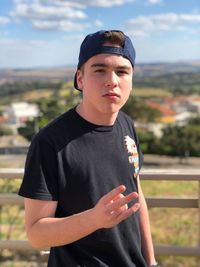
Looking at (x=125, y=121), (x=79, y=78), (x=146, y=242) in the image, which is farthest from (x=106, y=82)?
(x=146, y=242)

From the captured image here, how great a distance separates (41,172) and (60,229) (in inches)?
6.3

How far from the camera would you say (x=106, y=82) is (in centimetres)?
130

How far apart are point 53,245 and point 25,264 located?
Result: 156 cm

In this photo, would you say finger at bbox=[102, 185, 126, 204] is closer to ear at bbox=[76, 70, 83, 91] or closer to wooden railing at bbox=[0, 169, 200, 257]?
ear at bbox=[76, 70, 83, 91]

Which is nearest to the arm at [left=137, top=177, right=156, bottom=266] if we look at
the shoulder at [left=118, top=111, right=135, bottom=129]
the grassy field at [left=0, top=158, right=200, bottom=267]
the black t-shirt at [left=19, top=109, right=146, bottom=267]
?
the black t-shirt at [left=19, top=109, right=146, bottom=267]

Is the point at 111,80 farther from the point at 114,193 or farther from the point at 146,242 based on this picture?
the point at 146,242

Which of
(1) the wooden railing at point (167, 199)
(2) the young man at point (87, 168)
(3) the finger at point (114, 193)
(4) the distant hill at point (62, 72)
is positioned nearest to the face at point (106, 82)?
(2) the young man at point (87, 168)

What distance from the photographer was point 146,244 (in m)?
1.54

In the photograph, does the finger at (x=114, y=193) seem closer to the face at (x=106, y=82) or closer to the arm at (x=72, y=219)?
the arm at (x=72, y=219)

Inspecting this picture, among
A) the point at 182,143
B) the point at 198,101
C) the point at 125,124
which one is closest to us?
the point at 125,124

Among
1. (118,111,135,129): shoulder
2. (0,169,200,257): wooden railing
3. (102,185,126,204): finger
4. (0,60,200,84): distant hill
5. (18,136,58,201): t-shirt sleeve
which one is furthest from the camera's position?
(0,60,200,84): distant hill

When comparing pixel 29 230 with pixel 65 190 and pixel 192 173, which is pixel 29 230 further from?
pixel 192 173

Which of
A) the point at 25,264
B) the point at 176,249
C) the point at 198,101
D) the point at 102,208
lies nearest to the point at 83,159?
the point at 102,208

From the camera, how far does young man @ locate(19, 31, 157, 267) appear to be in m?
1.25
